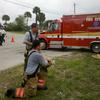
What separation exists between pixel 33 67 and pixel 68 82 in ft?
6.22

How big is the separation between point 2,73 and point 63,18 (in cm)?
1080

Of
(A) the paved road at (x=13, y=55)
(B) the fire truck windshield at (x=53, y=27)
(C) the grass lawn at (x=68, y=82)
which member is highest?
(B) the fire truck windshield at (x=53, y=27)

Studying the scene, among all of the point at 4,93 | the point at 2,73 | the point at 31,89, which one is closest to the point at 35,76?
the point at 31,89

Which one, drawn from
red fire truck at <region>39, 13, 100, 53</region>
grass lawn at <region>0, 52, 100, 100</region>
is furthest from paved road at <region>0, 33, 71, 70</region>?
grass lawn at <region>0, 52, 100, 100</region>

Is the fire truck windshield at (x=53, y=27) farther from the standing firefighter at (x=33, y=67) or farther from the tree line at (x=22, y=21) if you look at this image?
the tree line at (x=22, y=21)

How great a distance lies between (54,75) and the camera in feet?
33.6

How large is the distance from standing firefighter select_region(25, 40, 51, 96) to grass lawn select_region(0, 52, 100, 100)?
262 mm

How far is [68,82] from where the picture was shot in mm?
9094

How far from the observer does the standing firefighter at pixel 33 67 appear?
7.54m

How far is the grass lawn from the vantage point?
7.71 metres

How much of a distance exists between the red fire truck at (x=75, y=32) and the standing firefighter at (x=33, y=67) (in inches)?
486

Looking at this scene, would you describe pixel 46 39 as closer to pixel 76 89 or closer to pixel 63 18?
pixel 63 18

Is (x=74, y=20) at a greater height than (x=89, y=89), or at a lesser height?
greater

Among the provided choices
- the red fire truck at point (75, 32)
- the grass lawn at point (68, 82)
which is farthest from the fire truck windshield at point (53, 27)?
the grass lawn at point (68, 82)
